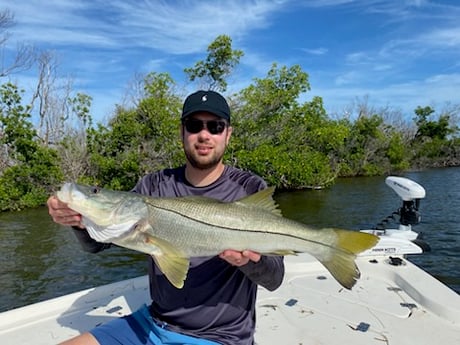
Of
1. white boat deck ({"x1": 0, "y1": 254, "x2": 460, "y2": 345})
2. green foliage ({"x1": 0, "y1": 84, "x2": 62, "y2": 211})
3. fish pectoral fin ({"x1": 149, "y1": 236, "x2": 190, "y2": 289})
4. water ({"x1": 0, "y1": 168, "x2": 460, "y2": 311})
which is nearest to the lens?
fish pectoral fin ({"x1": 149, "y1": 236, "x2": 190, "y2": 289})

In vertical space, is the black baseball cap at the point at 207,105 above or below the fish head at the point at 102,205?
above

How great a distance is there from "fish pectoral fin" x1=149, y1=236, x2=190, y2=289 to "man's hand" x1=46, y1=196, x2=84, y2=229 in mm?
471

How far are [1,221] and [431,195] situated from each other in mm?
21808

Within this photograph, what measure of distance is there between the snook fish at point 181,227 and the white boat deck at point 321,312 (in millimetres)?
1261

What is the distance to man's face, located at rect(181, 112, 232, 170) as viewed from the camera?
2764mm

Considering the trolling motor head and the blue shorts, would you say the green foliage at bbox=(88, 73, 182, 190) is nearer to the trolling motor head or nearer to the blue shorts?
the trolling motor head

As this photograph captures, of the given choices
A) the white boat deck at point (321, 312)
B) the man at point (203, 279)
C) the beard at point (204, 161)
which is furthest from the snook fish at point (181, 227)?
the white boat deck at point (321, 312)

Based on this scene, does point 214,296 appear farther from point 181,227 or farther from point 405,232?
point 405,232

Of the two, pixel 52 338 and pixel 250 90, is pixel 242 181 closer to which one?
pixel 52 338

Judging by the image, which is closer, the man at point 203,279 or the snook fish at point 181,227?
the snook fish at point 181,227

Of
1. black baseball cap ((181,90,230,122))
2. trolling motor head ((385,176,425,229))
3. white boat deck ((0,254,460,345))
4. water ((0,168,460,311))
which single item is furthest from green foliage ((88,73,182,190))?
black baseball cap ((181,90,230,122))

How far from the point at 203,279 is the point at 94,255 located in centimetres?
984

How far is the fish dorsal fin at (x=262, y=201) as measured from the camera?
7.81 feet

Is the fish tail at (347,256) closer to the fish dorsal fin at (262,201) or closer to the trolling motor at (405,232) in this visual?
the fish dorsal fin at (262,201)
